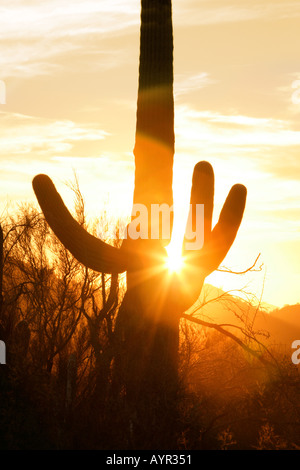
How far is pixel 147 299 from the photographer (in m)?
11.0

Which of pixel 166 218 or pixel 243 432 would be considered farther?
pixel 243 432

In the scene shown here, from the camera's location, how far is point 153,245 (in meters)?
10.9

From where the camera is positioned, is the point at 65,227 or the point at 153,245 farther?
the point at 153,245

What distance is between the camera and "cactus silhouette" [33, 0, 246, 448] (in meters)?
10.4

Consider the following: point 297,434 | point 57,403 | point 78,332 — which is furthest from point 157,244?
point 78,332

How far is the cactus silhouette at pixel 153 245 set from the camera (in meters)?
10.4
